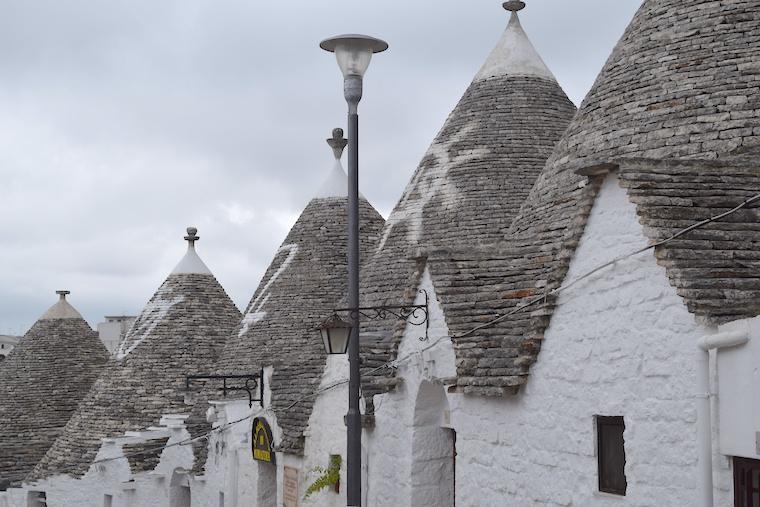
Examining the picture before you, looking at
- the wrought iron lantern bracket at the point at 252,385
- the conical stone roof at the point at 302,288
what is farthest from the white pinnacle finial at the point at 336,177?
the wrought iron lantern bracket at the point at 252,385

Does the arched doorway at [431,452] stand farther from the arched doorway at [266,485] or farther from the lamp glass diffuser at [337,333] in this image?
the arched doorway at [266,485]

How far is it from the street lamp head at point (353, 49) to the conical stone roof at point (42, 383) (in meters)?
20.6

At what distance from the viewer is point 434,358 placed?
11617 mm

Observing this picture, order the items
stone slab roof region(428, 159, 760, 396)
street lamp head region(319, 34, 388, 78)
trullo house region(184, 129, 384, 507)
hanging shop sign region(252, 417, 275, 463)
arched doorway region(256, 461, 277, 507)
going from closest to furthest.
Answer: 1. stone slab roof region(428, 159, 760, 396)
2. street lamp head region(319, 34, 388, 78)
3. trullo house region(184, 129, 384, 507)
4. hanging shop sign region(252, 417, 275, 463)
5. arched doorway region(256, 461, 277, 507)

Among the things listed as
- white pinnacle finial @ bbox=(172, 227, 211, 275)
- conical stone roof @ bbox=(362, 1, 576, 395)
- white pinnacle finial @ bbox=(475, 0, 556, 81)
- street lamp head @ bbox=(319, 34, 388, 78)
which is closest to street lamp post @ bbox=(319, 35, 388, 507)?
street lamp head @ bbox=(319, 34, 388, 78)

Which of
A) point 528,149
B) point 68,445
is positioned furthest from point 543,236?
point 68,445

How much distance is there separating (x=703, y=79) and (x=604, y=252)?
3824 millimetres

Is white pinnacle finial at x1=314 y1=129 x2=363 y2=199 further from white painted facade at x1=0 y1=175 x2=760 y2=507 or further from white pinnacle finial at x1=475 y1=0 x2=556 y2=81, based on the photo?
white painted facade at x1=0 y1=175 x2=760 y2=507

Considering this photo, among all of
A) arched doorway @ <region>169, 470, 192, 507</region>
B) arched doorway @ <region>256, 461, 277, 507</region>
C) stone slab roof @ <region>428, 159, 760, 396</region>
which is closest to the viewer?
stone slab roof @ <region>428, 159, 760, 396</region>

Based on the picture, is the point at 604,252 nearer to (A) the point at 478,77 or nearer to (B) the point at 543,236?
(B) the point at 543,236

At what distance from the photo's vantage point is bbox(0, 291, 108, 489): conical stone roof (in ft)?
93.6

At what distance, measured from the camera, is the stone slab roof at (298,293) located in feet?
65.8

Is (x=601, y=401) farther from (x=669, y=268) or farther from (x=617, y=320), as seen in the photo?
(x=669, y=268)

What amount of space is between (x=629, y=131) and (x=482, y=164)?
4778mm
